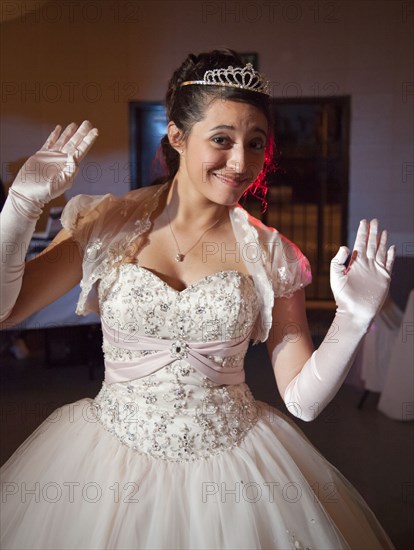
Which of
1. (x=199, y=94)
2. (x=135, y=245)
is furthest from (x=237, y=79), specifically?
(x=135, y=245)

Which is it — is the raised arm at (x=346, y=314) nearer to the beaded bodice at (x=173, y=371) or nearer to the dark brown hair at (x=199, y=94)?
the beaded bodice at (x=173, y=371)

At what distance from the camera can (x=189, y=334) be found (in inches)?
55.2

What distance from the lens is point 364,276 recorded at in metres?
Result: 1.36

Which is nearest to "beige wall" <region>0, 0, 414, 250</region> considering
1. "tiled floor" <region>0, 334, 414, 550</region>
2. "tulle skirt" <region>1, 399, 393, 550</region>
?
"tiled floor" <region>0, 334, 414, 550</region>

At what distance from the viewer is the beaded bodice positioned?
1.38 metres

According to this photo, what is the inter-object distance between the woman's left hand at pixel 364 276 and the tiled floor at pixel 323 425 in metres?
0.87

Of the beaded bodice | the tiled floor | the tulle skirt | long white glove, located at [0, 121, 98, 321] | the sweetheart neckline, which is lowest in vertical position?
the tiled floor

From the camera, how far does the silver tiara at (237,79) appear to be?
1.43m

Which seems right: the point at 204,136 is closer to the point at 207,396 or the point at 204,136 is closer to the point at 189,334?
the point at 189,334

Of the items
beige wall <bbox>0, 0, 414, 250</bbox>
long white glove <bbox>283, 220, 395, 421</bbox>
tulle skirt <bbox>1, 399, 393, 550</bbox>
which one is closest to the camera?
tulle skirt <bbox>1, 399, 393, 550</bbox>

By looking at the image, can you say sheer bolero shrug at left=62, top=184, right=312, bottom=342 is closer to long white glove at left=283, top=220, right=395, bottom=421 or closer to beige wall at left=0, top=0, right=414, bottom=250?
long white glove at left=283, top=220, right=395, bottom=421

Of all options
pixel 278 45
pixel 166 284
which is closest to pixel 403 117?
pixel 278 45

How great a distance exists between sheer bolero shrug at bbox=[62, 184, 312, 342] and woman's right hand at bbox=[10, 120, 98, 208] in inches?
5.6

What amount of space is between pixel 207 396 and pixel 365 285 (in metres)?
0.39
